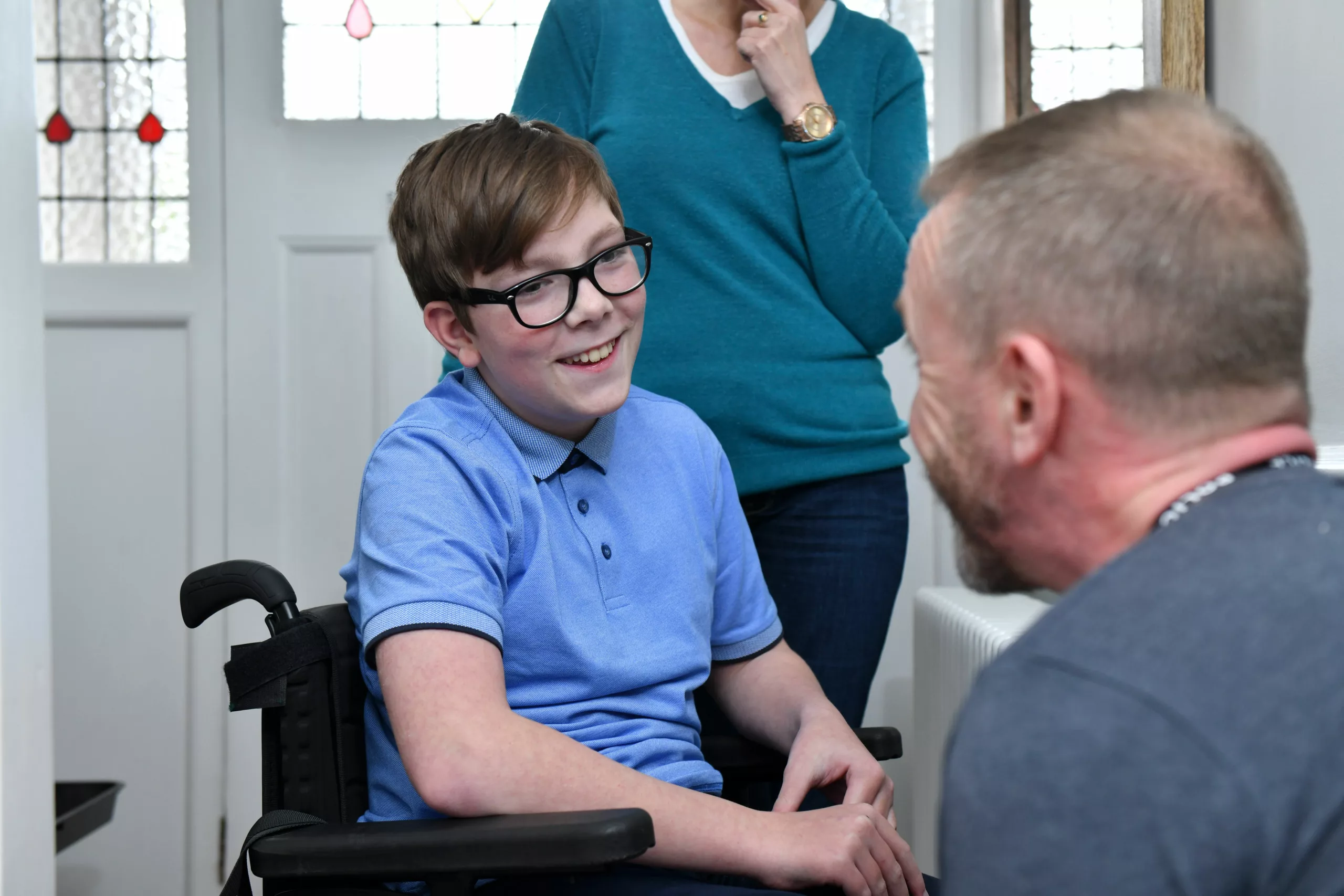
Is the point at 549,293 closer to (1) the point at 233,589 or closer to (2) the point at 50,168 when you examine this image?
(1) the point at 233,589

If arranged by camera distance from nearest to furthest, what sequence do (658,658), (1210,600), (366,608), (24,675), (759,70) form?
(1210,600) < (366,608) < (658,658) < (759,70) < (24,675)

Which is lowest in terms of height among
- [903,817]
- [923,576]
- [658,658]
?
[903,817]

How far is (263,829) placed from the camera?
0.93 meters

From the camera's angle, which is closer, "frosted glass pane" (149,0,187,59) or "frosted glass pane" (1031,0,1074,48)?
"frosted glass pane" (1031,0,1074,48)

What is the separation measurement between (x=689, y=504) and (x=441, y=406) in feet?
0.87

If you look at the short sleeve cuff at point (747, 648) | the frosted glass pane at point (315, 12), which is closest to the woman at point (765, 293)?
the short sleeve cuff at point (747, 648)

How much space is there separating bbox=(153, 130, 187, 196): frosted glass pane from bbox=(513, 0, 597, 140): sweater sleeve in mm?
1324

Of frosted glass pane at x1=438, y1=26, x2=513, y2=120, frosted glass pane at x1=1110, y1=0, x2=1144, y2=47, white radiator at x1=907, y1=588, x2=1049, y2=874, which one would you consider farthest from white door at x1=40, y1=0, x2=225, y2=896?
frosted glass pane at x1=1110, y1=0, x2=1144, y2=47

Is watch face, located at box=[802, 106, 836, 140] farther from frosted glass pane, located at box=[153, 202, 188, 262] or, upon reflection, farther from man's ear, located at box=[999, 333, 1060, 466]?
frosted glass pane, located at box=[153, 202, 188, 262]

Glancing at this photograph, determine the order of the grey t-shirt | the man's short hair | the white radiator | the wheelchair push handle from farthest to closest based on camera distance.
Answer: the white radiator
the wheelchair push handle
the man's short hair
the grey t-shirt

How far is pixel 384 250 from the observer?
2438mm

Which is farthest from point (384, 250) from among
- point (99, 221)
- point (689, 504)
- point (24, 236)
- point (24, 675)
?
point (689, 504)

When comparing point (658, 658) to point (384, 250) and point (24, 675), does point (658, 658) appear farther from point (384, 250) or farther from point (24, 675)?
point (384, 250)

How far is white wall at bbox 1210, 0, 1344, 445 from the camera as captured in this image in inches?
53.4
